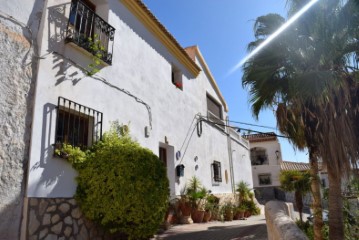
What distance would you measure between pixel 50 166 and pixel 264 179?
29780 millimetres

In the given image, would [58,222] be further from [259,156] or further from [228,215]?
[259,156]

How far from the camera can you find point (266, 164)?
111ft

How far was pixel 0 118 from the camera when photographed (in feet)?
16.6

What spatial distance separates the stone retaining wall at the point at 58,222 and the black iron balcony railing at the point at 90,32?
3.44 m

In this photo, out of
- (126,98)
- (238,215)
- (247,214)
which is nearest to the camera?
(126,98)

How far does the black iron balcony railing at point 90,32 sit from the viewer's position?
7016 millimetres

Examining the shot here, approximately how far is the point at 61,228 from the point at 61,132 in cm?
189

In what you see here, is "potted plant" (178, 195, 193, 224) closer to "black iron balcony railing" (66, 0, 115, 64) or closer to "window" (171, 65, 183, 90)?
"window" (171, 65, 183, 90)

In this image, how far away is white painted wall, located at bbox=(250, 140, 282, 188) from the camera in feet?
105

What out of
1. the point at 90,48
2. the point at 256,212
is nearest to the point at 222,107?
the point at 256,212

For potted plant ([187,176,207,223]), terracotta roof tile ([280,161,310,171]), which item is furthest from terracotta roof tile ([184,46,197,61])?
terracotta roof tile ([280,161,310,171])

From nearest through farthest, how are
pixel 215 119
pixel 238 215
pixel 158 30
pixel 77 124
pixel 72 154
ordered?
pixel 72 154 → pixel 77 124 → pixel 158 30 → pixel 238 215 → pixel 215 119

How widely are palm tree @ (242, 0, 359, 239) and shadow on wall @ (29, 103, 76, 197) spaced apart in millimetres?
5227

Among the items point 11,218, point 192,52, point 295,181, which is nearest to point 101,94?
point 11,218
